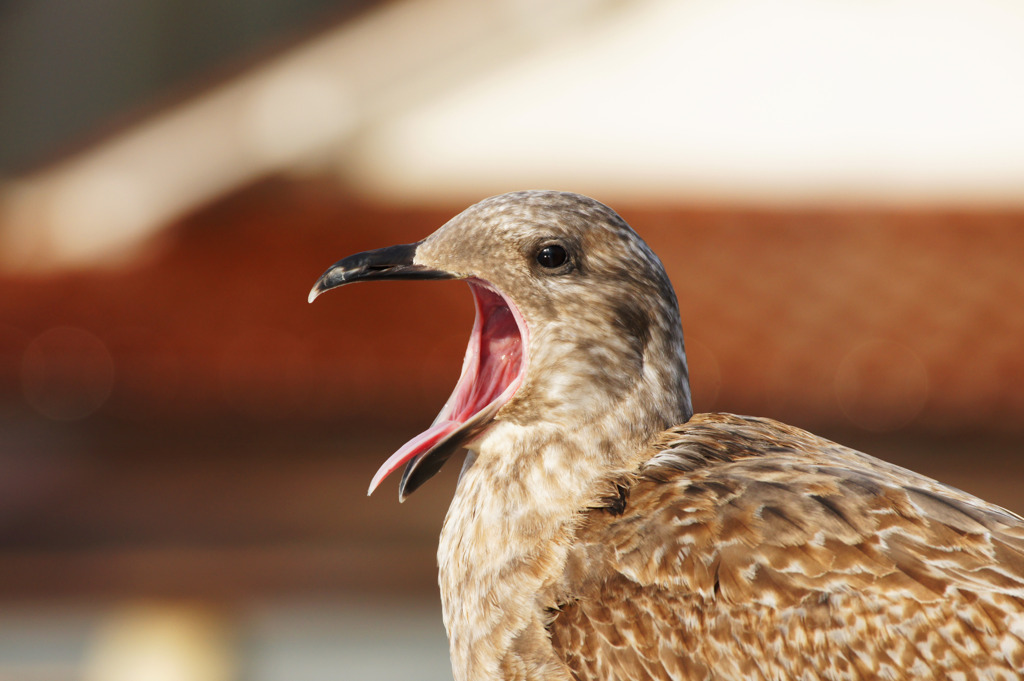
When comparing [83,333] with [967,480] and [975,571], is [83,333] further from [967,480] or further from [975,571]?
[967,480]

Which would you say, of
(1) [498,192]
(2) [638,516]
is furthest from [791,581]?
(1) [498,192]

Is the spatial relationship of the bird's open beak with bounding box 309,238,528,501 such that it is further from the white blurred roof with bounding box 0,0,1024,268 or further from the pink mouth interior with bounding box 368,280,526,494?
the white blurred roof with bounding box 0,0,1024,268

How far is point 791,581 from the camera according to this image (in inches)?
64.0

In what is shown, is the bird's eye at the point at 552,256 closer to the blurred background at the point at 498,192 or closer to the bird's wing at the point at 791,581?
the bird's wing at the point at 791,581

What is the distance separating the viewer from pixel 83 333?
9.43ft

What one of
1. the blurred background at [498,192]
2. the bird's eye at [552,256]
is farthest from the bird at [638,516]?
the blurred background at [498,192]

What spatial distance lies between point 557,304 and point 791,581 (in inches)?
21.7

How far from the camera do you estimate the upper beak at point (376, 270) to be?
191 centimetres

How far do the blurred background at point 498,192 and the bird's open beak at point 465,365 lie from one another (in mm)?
741

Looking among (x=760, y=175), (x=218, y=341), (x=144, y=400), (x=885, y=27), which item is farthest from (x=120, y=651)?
(x=885, y=27)

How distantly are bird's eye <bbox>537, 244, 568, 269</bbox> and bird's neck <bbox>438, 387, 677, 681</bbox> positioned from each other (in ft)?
0.83

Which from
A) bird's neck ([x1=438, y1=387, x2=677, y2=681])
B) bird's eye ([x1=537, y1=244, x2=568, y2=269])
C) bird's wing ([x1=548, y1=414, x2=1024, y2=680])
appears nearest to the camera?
bird's wing ([x1=548, y1=414, x2=1024, y2=680])

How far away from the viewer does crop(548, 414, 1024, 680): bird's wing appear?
1.58 meters

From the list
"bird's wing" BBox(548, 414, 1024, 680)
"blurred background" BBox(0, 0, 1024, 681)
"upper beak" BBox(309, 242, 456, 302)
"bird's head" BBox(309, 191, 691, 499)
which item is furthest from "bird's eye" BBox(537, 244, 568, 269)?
"blurred background" BBox(0, 0, 1024, 681)
